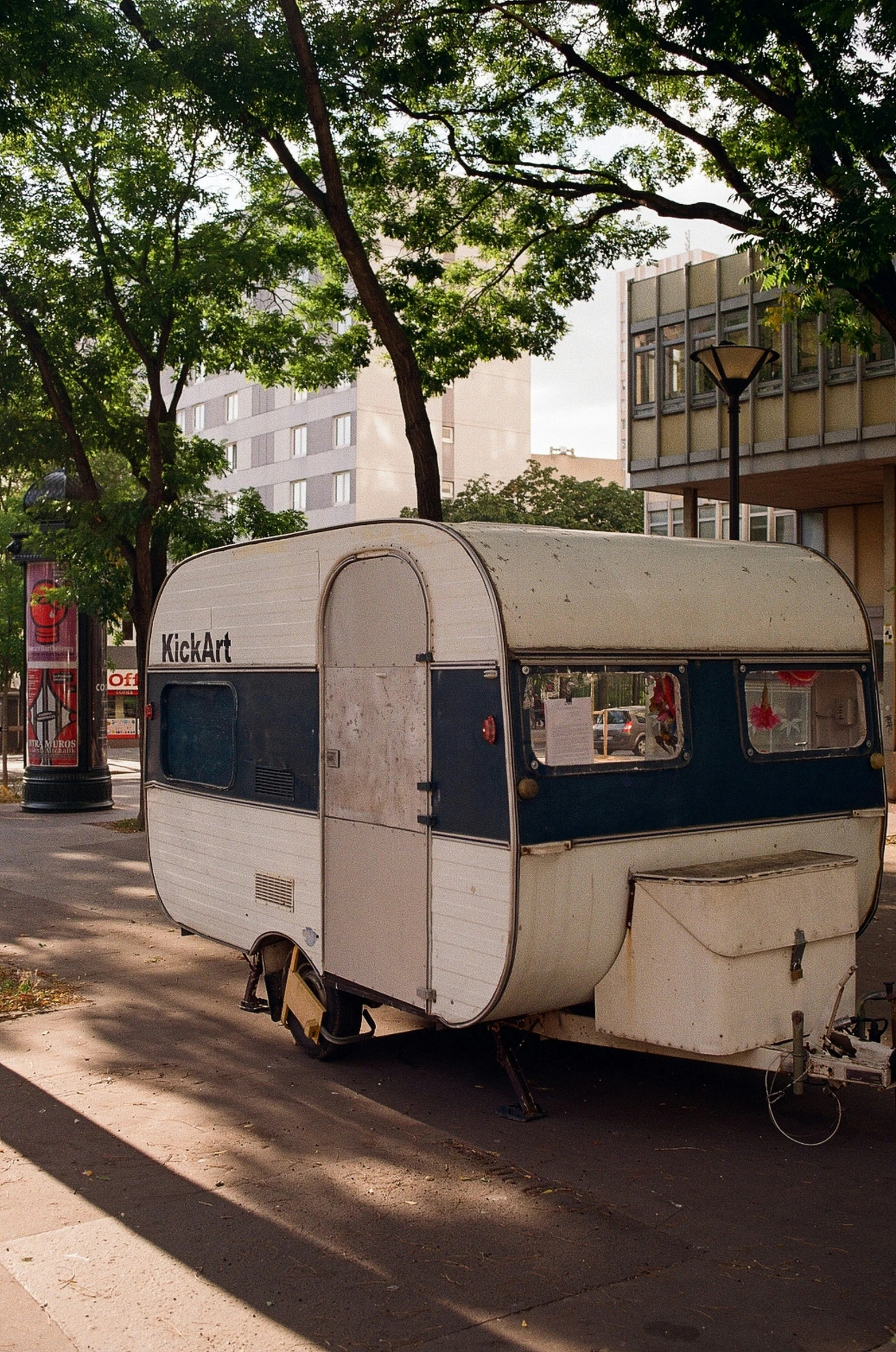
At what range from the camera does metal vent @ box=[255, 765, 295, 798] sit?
24.7 ft

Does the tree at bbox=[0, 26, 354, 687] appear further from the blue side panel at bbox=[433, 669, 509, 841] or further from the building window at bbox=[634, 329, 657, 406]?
the building window at bbox=[634, 329, 657, 406]

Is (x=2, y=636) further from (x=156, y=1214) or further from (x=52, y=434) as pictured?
(x=156, y=1214)

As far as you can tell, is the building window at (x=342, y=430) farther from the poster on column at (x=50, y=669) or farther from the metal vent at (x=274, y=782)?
the metal vent at (x=274, y=782)

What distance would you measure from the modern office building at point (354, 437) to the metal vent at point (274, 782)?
4211 centimetres

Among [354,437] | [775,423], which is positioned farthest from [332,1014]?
[354,437]

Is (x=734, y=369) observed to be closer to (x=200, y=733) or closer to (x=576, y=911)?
(x=200, y=733)

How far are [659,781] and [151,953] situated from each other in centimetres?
559

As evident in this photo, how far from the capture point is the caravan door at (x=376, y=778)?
647 centimetres

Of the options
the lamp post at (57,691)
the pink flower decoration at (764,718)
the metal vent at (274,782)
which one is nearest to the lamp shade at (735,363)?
the pink flower decoration at (764,718)

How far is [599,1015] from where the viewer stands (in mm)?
6211

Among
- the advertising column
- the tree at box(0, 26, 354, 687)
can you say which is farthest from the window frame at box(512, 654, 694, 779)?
the advertising column

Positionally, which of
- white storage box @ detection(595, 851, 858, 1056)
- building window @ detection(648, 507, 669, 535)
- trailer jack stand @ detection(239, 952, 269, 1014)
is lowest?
trailer jack stand @ detection(239, 952, 269, 1014)

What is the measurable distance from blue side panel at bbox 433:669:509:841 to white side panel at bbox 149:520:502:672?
15cm

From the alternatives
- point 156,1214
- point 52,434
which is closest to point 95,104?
point 52,434
